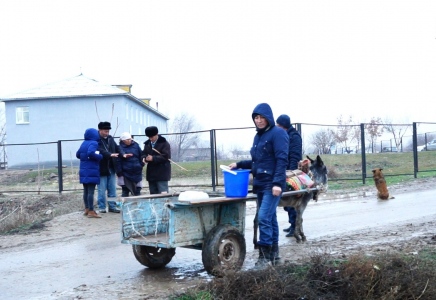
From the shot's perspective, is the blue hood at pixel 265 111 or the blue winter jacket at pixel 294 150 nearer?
the blue hood at pixel 265 111

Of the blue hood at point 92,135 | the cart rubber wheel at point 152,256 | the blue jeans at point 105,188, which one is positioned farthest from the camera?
the blue jeans at point 105,188

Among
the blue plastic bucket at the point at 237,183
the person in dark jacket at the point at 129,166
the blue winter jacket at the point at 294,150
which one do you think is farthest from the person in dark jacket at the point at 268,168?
the person in dark jacket at the point at 129,166

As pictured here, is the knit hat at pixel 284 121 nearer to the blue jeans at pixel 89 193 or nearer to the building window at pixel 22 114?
the blue jeans at pixel 89 193

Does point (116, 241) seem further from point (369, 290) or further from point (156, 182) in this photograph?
point (369, 290)

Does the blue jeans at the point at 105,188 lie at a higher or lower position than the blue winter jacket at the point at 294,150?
lower

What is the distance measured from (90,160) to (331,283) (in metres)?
7.31

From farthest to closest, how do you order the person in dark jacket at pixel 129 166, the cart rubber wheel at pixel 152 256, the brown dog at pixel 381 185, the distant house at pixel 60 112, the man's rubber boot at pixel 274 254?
the distant house at pixel 60 112
the brown dog at pixel 381 185
the person in dark jacket at pixel 129 166
the cart rubber wheel at pixel 152 256
the man's rubber boot at pixel 274 254

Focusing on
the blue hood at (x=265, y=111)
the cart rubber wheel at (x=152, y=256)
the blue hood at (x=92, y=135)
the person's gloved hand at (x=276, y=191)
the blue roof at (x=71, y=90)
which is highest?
the blue roof at (x=71, y=90)

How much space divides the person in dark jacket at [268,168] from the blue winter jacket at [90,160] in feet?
18.0

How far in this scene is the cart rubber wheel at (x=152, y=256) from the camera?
688cm

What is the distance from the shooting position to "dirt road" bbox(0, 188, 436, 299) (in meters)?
6.22

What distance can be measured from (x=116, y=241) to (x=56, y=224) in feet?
8.78

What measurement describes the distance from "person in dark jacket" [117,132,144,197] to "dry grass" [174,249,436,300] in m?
6.57

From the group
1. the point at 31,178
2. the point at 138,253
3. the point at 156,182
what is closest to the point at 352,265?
the point at 138,253
